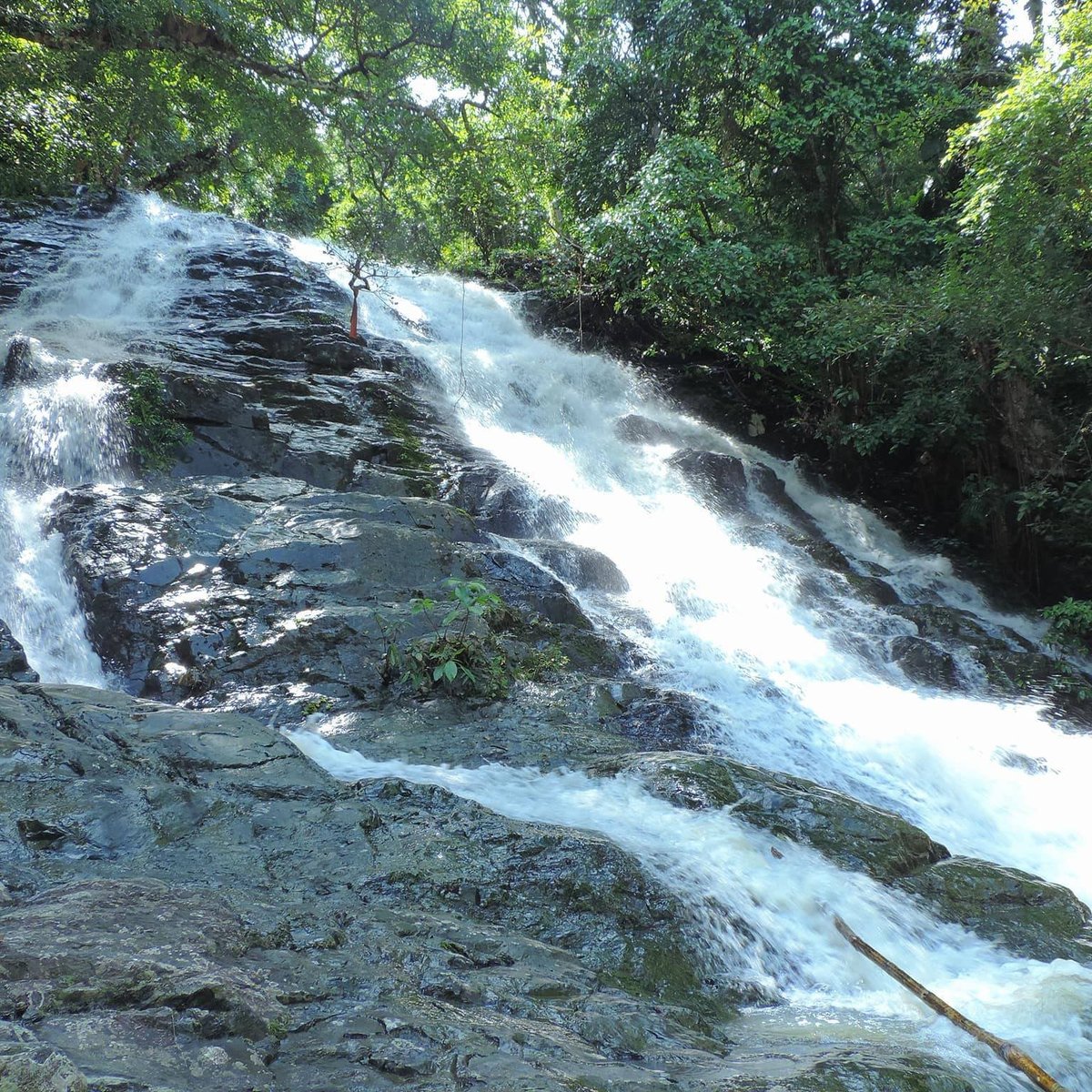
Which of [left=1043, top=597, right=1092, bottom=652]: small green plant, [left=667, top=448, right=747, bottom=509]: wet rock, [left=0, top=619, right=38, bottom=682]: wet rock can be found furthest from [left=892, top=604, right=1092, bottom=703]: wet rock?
[left=0, top=619, right=38, bottom=682]: wet rock

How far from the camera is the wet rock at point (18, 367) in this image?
30.9ft

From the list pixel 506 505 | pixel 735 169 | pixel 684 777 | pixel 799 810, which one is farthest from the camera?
pixel 735 169

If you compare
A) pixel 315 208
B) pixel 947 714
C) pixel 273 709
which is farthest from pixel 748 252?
pixel 315 208

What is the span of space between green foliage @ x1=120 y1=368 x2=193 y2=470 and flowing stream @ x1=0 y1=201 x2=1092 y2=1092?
185mm

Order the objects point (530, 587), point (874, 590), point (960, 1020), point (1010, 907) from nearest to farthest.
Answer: point (960, 1020) < point (1010, 907) < point (530, 587) < point (874, 590)

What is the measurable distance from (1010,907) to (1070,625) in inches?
288

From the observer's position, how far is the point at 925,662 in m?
8.79

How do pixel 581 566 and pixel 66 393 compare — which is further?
pixel 66 393

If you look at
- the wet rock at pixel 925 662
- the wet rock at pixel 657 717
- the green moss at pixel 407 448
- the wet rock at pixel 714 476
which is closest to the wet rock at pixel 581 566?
the green moss at pixel 407 448

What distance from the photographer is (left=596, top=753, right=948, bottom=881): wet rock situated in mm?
4371

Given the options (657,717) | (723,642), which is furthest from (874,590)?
(657,717)

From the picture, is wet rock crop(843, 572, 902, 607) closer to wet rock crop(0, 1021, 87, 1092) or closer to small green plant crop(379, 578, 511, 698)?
small green plant crop(379, 578, 511, 698)

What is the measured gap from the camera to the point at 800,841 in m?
4.36

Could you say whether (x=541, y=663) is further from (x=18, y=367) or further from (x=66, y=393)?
(x=18, y=367)
